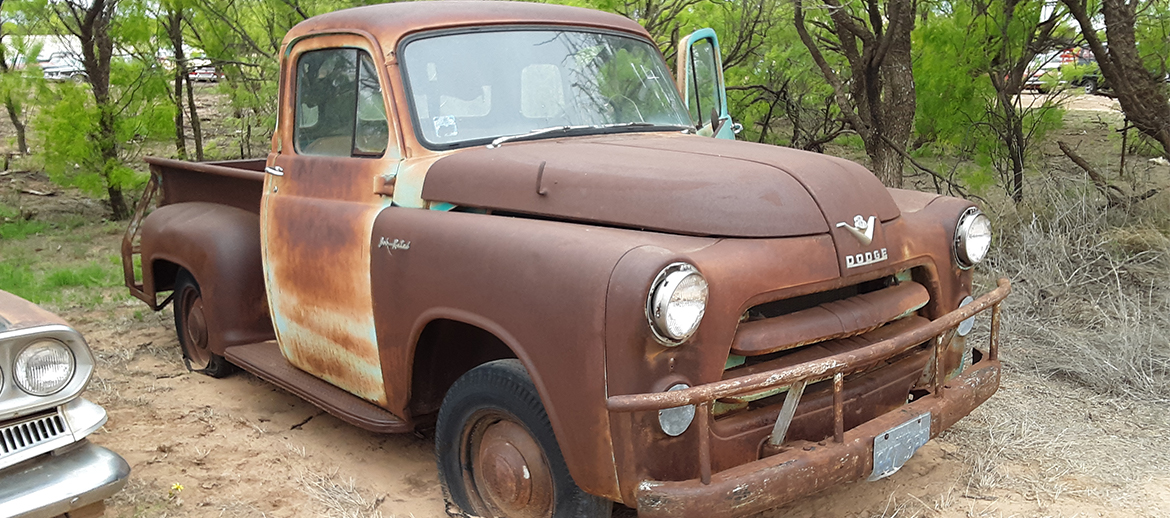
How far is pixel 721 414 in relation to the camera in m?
2.70

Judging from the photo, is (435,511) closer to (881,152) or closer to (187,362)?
(187,362)

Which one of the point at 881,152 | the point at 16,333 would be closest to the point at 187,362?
the point at 16,333

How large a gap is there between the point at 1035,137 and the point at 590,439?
649 centimetres

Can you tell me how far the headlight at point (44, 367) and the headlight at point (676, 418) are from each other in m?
1.68

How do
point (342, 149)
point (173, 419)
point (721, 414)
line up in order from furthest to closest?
1. point (173, 419)
2. point (342, 149)
3. point (721, 414)

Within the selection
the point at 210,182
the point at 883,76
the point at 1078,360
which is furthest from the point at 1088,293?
the point at 210,182

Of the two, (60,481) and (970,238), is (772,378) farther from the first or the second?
(60,481)

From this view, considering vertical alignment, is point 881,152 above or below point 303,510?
above

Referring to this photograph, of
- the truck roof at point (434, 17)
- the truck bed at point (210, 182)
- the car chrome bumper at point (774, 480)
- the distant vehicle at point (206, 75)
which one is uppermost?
the distant vehicle at point (206, 75)

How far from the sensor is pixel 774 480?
2.48 meters

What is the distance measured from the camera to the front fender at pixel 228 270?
4.47 m

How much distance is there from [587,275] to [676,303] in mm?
263

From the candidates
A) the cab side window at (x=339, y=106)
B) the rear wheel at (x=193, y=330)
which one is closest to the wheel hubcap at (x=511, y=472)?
the cab side window at (x=339, y=106)

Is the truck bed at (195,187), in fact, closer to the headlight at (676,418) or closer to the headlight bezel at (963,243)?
the headlight at (676,418)
